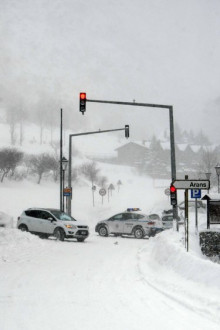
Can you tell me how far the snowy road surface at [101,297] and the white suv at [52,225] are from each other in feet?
30.5

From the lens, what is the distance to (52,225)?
2336 cm

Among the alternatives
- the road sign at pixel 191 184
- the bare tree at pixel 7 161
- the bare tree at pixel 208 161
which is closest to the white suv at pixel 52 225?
the road sign at pixel 191 184

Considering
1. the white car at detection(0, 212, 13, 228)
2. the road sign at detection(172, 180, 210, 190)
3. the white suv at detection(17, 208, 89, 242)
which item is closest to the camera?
the road sign at detection(172, 180, 210, 190)

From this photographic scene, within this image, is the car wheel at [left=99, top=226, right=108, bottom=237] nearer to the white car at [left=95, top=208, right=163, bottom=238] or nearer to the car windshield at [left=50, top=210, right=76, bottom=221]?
the white car at [left=95, top=208, right=163, bottom=238]

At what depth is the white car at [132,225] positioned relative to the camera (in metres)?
25.8

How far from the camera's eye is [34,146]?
11369cm

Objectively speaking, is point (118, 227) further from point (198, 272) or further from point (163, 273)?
point (198, 272)

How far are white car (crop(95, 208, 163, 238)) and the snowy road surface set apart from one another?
12288mm

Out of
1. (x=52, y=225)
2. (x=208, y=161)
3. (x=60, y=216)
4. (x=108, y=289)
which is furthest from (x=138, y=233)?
(x=208, y=161)

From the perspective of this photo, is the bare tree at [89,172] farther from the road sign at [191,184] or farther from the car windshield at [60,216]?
the road sign at [191,184]

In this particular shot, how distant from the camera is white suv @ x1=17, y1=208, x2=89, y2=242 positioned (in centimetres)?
2290

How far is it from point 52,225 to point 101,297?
15.5 metres

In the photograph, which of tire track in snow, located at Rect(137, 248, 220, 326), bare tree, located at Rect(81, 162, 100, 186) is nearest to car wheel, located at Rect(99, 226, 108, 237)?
tire track in snow, located at Rect(137, 248, 220, 326)

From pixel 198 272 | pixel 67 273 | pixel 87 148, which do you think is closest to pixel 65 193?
pixel 67 273
